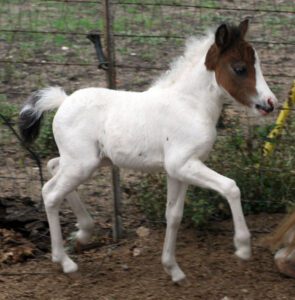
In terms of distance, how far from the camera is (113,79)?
5.58m

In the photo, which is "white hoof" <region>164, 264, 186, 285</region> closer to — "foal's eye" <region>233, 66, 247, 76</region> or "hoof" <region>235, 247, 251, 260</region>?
"hoof" <region>235, 247, 251, 260</region>

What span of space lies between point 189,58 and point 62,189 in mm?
1131

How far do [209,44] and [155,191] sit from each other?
4.74 ft

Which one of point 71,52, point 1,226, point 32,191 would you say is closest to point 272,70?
point 71,52

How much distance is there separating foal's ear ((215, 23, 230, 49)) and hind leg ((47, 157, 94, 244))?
1.37m

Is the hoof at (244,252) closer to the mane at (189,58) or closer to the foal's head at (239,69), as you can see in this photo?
the foal's head at (239,69)

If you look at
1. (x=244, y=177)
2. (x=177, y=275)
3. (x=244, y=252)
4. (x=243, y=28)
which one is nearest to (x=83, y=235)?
(x=177, y=275)

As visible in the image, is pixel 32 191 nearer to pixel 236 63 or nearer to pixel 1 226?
pixel 1 226

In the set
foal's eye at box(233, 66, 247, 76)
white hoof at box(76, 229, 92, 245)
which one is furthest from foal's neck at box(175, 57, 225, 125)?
white hoof at box(76, 229, 92, 245)

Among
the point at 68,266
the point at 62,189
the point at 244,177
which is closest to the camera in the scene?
the point at 62,189

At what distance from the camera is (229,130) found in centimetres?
582

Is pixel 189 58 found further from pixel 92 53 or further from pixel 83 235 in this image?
pixel 92 53

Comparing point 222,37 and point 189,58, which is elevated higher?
point 222,37

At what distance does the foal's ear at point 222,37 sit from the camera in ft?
15.0
